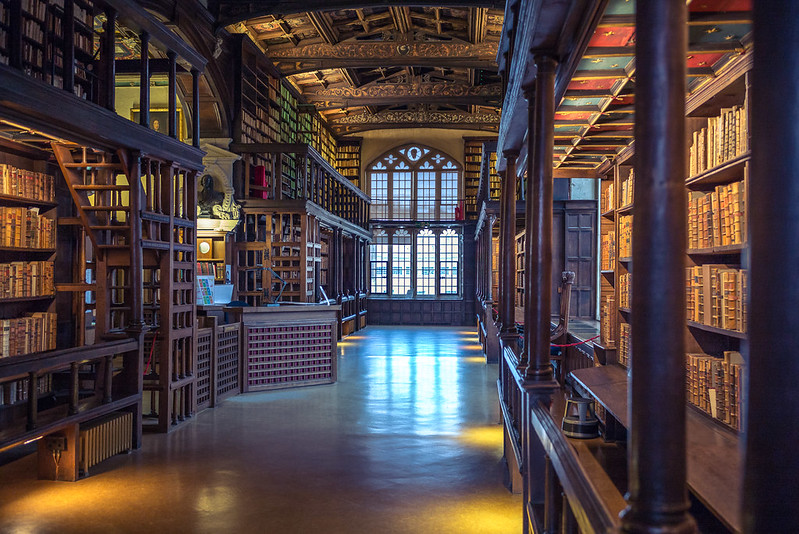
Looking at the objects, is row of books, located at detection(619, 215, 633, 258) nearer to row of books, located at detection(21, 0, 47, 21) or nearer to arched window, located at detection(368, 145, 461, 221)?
row of books, located at detection(21, 0, 47, 21)

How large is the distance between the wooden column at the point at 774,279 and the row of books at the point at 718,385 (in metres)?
1.53

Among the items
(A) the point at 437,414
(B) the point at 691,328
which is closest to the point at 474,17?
(A) the point at 437,414

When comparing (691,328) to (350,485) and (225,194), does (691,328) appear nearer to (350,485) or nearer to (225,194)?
(350,485)

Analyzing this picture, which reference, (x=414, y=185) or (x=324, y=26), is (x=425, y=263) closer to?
(x=414, y=185)

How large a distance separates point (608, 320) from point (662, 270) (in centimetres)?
373

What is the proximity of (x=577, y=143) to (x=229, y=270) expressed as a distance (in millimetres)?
7130

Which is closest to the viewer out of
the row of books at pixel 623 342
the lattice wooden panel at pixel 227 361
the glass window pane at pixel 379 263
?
the row of books at pixel 623 342

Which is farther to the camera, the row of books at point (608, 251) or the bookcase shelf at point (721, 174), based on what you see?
the row of books at point (608, 251)

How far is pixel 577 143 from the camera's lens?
15.8ft

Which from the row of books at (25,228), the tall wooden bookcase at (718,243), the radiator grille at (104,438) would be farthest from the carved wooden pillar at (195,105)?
the tall wooden bookcase at (718,243)

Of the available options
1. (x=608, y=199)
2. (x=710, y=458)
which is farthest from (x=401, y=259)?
(x=710, y=458)

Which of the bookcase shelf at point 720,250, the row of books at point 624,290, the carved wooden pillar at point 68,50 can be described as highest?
the carved wooden pillar at point 68,50

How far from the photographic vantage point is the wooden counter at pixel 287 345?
8211 mm

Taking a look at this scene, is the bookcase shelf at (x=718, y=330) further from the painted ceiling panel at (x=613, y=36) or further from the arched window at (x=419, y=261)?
the arched window at (x=419, y=261)
